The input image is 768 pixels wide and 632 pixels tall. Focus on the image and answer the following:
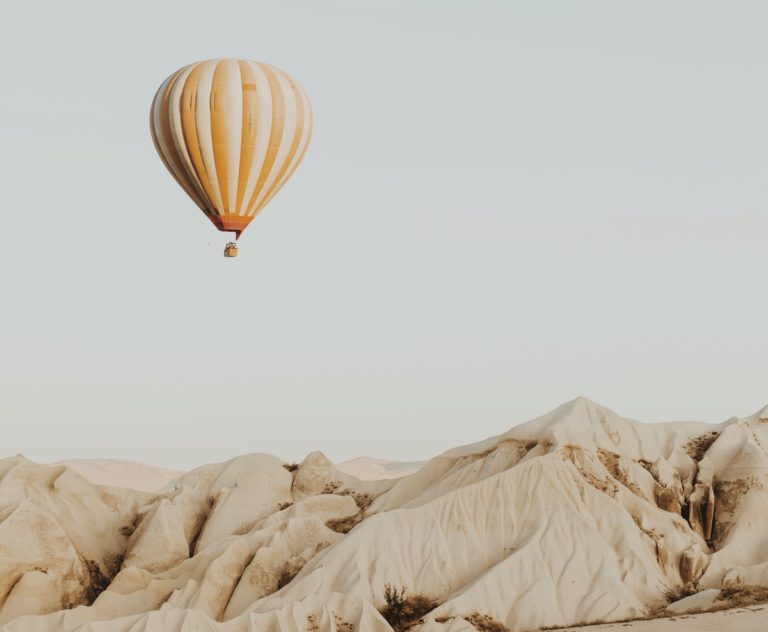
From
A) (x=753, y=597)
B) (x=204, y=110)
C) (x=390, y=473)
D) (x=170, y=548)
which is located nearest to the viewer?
(x=204, y=110)

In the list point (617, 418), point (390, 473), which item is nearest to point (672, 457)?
point (617, 418)

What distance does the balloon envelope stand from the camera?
56781mm

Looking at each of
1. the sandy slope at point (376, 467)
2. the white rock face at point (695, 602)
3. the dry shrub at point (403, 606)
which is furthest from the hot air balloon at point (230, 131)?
the sandy slope at point (376, 467)

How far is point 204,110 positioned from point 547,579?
27.3m

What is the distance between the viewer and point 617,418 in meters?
80.6

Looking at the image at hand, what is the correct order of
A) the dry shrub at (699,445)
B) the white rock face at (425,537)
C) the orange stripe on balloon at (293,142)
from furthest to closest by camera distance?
the dry shrub at (699,445)
the white rock face at (425,537)
the orange stripe on balloon at (293,142)

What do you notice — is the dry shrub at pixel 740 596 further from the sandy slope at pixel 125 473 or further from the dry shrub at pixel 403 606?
the sandy slope at pixel 125 473

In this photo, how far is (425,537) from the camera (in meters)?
68.9

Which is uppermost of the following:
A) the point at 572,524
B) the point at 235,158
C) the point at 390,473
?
the point at 235,158

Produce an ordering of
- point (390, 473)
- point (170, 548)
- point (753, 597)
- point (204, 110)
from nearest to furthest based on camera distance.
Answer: point (204, 110) < point (753, 597) < point (170, 548) < point (390, 473)

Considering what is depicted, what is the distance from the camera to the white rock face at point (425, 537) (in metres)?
63.7

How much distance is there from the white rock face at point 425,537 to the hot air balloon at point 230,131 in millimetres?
17630

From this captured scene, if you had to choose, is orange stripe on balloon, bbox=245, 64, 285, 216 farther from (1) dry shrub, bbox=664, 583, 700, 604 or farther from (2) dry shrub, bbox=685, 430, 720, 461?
(2) dry shrub, bbox=685, 430, 720, 461

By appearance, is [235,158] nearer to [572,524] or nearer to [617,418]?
[572,524]
